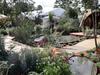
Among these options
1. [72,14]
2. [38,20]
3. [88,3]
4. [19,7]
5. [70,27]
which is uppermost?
[88,3]

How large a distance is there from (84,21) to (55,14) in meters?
10.6

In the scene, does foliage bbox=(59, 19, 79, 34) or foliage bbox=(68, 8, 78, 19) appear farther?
foliage bbox=(68, 8, 78, 19)

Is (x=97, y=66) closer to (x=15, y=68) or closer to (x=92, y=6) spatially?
(x=15, y=68)

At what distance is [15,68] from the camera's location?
575 cm

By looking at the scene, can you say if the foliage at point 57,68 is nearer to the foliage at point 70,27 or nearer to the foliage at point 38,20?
the foliage at point 70,27

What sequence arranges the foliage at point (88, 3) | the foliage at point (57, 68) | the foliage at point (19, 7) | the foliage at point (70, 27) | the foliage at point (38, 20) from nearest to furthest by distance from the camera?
the foliage at point (57, 68) → the foliage at point (88, 3) → the foliage at point (70, 27) → the foliage at point (19, 7) → the foliage at point (38, 20)

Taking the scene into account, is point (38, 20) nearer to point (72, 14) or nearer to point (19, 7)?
point (72, 14)

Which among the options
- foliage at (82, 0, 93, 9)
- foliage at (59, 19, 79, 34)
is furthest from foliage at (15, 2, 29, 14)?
foliage at (82, 0, 93, 9)

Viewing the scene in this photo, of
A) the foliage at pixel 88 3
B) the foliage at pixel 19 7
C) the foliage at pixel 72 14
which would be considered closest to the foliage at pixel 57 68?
the foliage at pixel 88 3

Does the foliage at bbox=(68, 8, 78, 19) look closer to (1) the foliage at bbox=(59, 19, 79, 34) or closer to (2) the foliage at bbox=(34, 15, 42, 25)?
(2) the foliage at bbox=(34, 15, 42, 25)

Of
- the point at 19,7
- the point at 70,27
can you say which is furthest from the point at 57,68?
the point at 19,7

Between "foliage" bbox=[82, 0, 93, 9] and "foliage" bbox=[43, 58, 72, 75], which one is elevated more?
"foliage" bbox=[82, 0, 93, 9]

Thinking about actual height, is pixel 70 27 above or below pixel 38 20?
above

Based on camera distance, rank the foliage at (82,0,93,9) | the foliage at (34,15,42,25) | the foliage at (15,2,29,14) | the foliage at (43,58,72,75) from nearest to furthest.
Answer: the foliage at (43,58,72,75), the foliage at (82,0,93,9), the foliage at (15,2,29,14), the foliage at (34,15,42,25)
